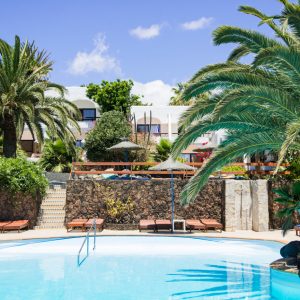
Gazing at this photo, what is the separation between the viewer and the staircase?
2435 centimetres

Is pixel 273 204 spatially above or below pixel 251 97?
below

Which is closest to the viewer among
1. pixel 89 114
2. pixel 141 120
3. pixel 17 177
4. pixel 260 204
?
pixel 260 204

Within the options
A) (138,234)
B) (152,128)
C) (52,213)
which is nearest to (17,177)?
(52,213)

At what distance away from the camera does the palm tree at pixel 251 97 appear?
10125 mm

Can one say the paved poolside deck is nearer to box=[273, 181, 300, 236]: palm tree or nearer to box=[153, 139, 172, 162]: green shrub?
box=[273, 181, 300, 236]: palm tree

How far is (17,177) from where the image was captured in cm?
2331

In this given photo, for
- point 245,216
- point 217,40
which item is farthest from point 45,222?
point 217,40

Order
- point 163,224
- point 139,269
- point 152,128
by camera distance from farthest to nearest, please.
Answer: point 152,128, point 163,224, point 139,269

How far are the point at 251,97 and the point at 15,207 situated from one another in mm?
16992

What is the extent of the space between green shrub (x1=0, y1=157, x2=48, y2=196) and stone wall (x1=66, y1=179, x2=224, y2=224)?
1.98 meters

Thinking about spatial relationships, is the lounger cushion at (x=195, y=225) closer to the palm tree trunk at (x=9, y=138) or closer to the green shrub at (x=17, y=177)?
the green shrub at (x=17, y=177)

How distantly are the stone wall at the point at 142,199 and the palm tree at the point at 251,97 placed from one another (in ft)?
40.5

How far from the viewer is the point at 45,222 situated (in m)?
24.4

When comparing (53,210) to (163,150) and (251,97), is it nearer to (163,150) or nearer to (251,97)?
(163,150)
